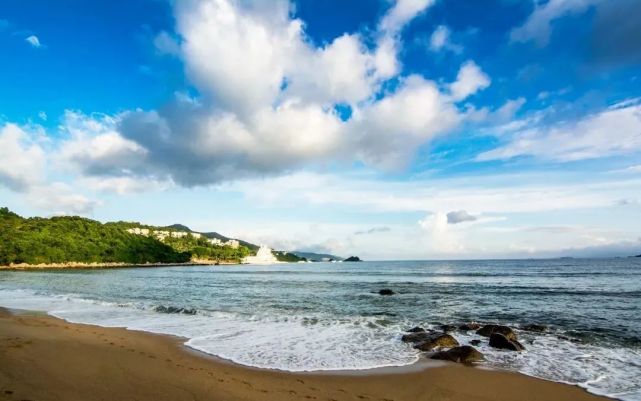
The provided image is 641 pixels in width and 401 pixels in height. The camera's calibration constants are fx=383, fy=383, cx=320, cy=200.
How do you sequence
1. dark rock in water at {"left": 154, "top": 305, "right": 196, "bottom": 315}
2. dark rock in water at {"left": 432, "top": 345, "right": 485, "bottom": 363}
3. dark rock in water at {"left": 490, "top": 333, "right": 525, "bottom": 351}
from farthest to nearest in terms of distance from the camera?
dark rock in water at {"left": 154, "top": 305, "right": 196, "bottom": 315} → dark rock in water at {"left": 490, "top": 333, "right": 525, "bottom": 351} → dark rock in water at {"left": 432, "top": 345, "right": 485, "bottom": 363}

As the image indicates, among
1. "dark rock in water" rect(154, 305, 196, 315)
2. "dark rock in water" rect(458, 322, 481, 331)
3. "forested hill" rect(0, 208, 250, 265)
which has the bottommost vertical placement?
"dark rock in water" rect(154, 305, 196, 315)

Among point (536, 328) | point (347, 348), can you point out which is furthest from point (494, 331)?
point (347, 348)

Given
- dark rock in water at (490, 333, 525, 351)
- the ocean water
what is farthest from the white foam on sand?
dark rock in water at (490, 333, 525, 351)

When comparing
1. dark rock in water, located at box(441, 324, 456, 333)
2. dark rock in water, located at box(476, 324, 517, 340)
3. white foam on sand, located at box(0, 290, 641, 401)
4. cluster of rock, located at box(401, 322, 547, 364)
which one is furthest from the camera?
dark rock in water, located at box(441, 324, 456, 333)

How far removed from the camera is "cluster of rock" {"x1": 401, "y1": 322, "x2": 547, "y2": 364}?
42.8 feet

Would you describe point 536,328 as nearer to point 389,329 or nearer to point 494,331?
point 494,331

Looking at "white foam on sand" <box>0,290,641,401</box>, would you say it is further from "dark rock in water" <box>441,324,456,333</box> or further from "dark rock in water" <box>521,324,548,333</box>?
"dark rock in water" <box>521,324,548,333</box>

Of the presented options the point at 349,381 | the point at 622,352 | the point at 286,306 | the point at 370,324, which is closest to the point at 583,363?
the point at 622,352

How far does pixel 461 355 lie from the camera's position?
12953 mm

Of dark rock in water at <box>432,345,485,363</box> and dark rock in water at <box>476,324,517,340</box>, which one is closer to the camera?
dark rock in water at <box>432,345,485,363</box>

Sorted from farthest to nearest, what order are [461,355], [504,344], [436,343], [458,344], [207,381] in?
[458,344], [504,344], [436,343], [461,355], [207,381]

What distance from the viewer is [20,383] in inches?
350

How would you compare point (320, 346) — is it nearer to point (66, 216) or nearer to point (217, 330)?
point (217, 330)

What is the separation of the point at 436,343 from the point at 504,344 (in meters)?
2.70
